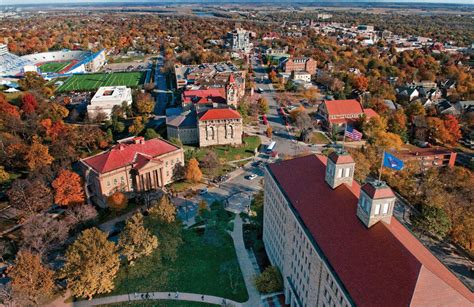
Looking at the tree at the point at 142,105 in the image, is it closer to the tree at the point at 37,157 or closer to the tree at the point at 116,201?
the tree at the point at 37,157

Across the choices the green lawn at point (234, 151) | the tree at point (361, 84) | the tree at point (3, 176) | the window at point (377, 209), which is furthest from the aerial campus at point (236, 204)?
the tree at point (361, 84)

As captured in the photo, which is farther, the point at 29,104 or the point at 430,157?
the point at 29,104

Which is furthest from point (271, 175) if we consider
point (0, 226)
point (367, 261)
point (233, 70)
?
point (233, 70)

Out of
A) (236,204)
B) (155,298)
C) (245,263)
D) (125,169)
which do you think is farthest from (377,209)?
(125,169)

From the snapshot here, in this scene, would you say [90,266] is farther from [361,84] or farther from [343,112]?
[361,84]

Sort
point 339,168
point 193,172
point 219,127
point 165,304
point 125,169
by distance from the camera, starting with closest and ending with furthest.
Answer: point 339,168 → point 165,304 → point 125,169 → point 193,172 → point 219,127

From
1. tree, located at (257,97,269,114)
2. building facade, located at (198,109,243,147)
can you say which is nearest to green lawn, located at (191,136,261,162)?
building facade, located at (198,109,243,147)
